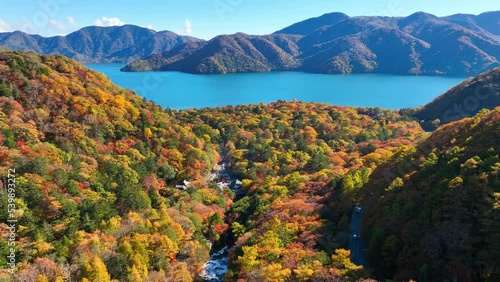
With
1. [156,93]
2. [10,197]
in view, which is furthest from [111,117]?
[156,93]

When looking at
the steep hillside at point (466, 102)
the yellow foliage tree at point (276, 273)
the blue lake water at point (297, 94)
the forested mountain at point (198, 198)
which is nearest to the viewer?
the forested mountain at point (198, 198)

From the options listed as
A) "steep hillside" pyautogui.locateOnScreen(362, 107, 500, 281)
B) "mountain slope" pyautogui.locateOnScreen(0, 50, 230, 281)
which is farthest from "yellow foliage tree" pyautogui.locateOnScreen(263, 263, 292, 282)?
"mountain slope" pyautogui.locateOnScreen(0, 50, 230, 281)

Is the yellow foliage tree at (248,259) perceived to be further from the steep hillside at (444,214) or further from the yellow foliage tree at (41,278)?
the yellow foliage tree at (41,278)

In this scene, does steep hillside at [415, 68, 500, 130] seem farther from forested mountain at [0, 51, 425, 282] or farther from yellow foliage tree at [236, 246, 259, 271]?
yellow foliage tree at [236, 246, 259, 271]

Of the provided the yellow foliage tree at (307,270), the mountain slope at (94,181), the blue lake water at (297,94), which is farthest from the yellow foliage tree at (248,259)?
the blue lake water at (297,94)

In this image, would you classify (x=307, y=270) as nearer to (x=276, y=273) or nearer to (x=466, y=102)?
(x=276, y=273)
